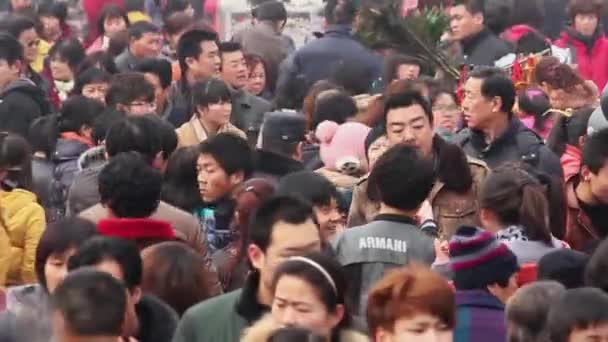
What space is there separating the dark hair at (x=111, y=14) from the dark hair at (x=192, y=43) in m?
3.35

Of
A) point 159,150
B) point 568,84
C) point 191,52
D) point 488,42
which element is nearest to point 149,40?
point 191,52

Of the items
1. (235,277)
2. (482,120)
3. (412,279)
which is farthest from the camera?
(482,120)

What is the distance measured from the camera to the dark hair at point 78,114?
10648 millimetres

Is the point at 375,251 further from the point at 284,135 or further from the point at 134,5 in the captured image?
the point at 134,5

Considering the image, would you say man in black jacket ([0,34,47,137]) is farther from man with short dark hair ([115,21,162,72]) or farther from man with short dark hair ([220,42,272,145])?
man with short dark hair ([115,21,162,72])

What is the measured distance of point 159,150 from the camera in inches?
363

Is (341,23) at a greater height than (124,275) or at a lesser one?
greater

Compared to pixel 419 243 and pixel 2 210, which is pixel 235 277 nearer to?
pixel 419 243

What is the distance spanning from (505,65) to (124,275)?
7.10m

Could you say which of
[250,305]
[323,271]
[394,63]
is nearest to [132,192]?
[250,305]

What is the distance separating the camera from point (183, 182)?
29.6 feet

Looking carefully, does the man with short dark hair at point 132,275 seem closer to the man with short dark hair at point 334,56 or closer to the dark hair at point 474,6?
the man with short dark hair at point 334,56

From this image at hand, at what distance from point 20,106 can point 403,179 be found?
5429 millimetres

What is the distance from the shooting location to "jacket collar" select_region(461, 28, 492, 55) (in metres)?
14.3
